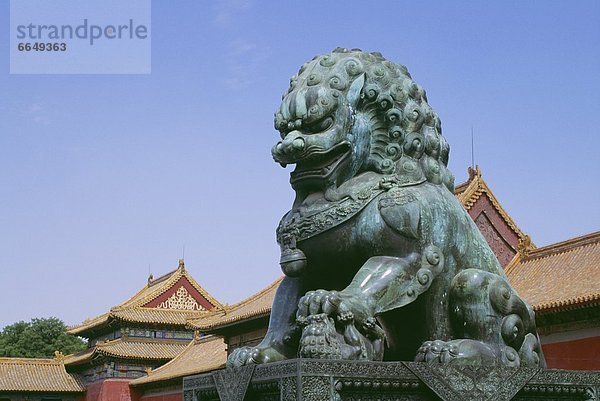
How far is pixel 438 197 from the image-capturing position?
3.90 m

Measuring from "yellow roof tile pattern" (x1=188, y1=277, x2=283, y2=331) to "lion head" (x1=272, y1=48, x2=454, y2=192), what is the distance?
21697 mm

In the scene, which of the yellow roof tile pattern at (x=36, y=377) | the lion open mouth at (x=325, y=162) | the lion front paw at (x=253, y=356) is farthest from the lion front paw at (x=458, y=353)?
the yellow roof tile pattern at (x=36, y=377)

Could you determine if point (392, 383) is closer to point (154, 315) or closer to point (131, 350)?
point (131, 350)

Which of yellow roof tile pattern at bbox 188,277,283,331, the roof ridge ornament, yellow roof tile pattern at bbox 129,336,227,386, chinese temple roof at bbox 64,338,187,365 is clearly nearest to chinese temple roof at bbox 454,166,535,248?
the roof ridge ornament

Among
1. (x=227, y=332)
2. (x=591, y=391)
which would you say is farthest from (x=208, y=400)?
(x=227, y=332)

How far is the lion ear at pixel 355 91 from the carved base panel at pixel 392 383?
1.25 m

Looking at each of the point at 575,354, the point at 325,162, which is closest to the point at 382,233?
the point at 325,162

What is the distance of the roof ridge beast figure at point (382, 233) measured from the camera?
3.71 m

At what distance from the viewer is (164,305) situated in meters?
41.3

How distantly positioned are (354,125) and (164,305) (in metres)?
38.5

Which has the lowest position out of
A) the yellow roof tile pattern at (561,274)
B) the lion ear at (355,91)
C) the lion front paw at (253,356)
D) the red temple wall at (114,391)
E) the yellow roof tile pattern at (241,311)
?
the lion front paw at (253,356)

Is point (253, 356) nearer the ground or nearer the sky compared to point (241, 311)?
nearer the ground

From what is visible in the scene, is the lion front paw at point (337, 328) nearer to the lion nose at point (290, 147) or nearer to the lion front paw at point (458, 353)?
the lion front paw at point (458, 353)

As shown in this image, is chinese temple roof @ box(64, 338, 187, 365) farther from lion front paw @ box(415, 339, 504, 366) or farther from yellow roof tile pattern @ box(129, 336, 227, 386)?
lion front paw @ box(415, 339, 504, 366)
